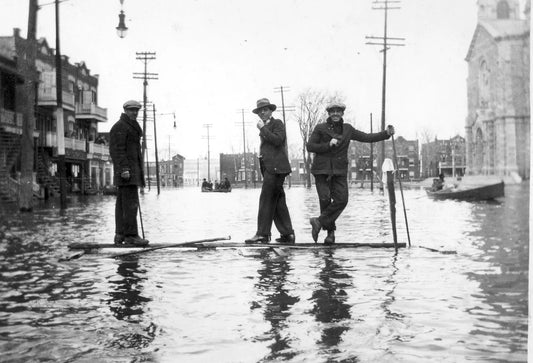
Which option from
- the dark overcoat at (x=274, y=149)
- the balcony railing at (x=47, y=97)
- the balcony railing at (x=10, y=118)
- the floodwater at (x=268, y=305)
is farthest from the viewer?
the balcony railing at (x=47, y=97)

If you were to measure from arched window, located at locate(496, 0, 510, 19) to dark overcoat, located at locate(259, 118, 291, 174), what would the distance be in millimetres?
43481

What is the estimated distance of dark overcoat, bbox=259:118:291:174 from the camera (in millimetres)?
8219

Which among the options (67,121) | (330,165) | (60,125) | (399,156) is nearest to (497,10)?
(67,121)

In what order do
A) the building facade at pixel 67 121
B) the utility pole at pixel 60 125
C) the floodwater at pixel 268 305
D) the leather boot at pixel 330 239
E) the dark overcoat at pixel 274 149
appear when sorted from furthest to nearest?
the building facade at pixel 67 121
the utility pole at pixel 60 125
the dark overcoat at pixel 274 149
the leather boot at pixel 330 239
the floodwater at pixel 268 305

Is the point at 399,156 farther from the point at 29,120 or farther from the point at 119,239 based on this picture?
the point at 119,239

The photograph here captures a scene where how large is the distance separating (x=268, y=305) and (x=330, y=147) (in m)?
3.92

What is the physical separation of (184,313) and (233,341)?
0.84 m

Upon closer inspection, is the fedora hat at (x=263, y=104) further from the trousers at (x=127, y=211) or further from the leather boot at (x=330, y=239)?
the trousers at (x=127, y=211)

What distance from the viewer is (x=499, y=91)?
5159cm

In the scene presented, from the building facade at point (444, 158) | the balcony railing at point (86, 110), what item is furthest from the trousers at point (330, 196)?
the building facade at point (444, 158)

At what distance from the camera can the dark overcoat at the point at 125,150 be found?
8266 mm

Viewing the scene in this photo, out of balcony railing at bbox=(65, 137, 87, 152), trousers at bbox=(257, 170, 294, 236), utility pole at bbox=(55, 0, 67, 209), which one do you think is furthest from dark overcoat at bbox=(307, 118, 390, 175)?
balcony railing at bbox=(65, 137, 87, 152)

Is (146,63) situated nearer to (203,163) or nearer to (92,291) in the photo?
(92,291)

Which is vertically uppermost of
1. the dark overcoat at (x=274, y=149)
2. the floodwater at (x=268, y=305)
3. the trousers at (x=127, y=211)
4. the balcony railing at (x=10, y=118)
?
the balcony railing at (x=10, y=118)
